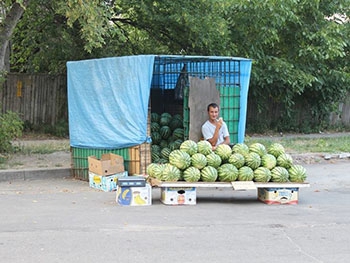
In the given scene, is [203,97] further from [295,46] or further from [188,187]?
[295,46]

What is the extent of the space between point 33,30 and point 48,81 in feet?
6.63

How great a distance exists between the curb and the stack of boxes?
1.41m

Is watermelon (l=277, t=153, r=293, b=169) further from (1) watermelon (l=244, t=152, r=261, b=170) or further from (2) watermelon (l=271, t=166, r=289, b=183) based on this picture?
(1) watermelon (l=244, t=152, r=261, b=170)

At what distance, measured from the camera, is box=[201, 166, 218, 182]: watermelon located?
8.44 meters

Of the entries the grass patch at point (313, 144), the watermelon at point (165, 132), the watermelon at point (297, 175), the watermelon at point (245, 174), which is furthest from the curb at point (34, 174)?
the grass patch at point (313, 144)

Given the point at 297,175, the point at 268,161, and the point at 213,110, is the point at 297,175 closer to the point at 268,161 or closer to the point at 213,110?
the point at 268,161

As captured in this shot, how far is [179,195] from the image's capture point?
8.40 metres

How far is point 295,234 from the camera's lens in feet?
21.9

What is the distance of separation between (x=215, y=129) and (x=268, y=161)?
5.82ft

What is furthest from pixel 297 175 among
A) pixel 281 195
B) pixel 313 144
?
pixel 313 144

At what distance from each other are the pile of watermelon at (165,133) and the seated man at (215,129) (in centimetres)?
114

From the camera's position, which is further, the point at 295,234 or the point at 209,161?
the point at 209,161

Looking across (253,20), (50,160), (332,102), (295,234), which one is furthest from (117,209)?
(332,102)

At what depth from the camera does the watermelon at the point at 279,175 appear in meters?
8.52
